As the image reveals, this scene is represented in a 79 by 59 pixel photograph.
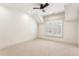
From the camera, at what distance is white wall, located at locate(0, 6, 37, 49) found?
149 inches

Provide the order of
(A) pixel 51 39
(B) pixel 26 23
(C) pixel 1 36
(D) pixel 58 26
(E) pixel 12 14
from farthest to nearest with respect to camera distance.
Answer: (A) pixel 51 39, (B) pixel 26 23, (D) pixel 58 26, (E) pixel 12 14, (C) pixel 1 36

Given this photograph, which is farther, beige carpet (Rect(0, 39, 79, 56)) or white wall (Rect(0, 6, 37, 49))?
white wall (Rect(0, 6, 37, 49))

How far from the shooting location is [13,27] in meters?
4.41

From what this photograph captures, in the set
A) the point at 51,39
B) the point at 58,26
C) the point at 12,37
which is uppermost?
the point at 58,26

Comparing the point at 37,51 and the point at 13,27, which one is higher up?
the point at 13,27

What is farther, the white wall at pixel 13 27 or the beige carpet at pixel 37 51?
the white wall at pixel 13 27

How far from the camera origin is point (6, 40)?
157 inches

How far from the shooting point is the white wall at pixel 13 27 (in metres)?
3.79

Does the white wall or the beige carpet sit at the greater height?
the white wall

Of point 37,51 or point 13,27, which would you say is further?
point 13,27

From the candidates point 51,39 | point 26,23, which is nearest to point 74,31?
point 51,39

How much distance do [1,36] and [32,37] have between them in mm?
2882

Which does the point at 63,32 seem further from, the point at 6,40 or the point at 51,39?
the point at 6,40

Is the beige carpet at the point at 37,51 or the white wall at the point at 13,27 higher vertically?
the white wall at the point at 13,27
